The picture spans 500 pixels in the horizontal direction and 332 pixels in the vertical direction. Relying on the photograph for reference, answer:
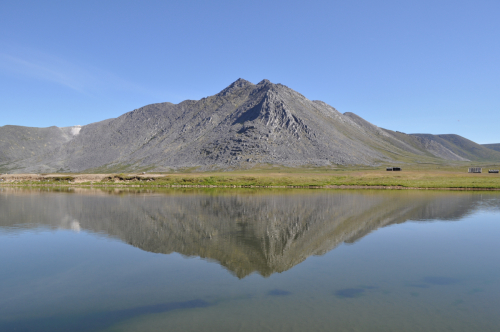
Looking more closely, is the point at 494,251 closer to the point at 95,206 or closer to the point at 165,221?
the point at 165,221

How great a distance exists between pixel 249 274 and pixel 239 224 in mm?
15049

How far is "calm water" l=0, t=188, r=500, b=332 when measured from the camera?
13.1 m

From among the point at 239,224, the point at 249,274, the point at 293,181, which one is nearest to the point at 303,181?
the point at 293,181

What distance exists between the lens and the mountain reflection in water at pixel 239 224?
23.0m

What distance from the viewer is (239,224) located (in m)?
33.6

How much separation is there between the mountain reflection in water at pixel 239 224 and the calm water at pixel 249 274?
176 mm

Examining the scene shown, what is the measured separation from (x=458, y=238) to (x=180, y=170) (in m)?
154

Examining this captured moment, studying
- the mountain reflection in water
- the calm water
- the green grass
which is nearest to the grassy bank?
the green grass

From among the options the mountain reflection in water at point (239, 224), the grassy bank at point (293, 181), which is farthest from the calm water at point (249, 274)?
the grassy bank at point (293, 181)

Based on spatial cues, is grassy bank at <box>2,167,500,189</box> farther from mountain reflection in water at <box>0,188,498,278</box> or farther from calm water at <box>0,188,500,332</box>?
calm water at <box>0,188,500,332</box>

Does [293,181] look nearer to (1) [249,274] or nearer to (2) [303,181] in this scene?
(2) [303,181]

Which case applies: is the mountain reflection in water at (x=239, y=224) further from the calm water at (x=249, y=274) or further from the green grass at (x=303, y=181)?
the green grass at (x=303, y=181)

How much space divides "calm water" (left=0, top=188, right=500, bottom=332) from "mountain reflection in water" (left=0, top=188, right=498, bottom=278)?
18cm

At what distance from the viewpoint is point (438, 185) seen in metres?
82.9
